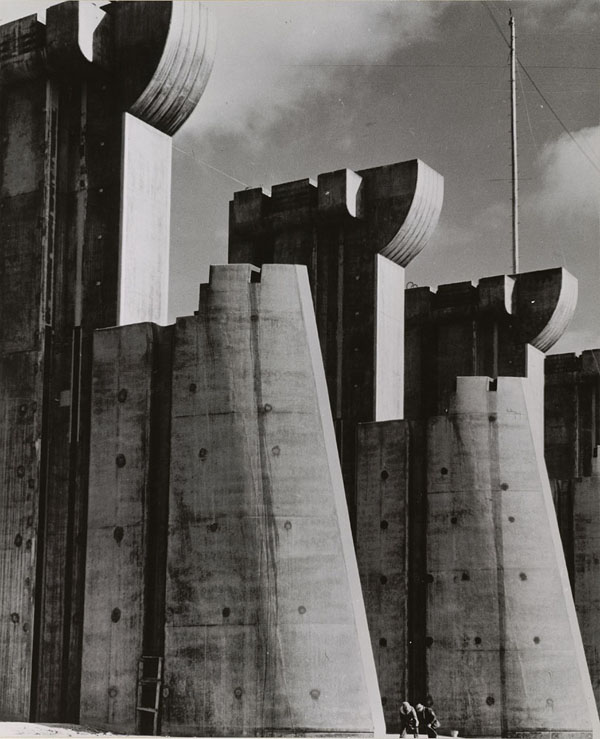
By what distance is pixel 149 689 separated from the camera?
968 inches

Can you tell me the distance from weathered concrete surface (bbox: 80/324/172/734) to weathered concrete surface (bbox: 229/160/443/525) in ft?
29.8

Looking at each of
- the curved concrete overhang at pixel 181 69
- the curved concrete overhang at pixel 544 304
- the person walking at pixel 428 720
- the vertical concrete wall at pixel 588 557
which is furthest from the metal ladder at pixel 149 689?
the curved concrete overhang at pixel 544 304

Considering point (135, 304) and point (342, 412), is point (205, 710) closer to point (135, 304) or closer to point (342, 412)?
point (135, 304)

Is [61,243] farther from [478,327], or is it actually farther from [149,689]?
[478,327]

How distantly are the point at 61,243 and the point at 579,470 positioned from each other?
23.9 m

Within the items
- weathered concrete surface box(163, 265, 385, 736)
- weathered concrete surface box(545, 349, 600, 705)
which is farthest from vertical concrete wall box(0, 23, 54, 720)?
weathered concrete surface box(545, 349, 600, 705)

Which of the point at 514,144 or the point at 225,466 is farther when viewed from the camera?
the point at 514,144

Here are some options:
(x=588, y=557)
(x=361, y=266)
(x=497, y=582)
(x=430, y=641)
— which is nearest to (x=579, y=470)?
(x=588, y=557)

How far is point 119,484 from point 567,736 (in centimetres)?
1143

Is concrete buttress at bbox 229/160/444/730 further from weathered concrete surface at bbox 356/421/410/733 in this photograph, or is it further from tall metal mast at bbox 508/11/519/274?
tall metal mast at bbox 508/11/519/274

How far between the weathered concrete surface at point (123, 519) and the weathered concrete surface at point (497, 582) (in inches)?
342

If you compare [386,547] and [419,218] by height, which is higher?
[419,218]

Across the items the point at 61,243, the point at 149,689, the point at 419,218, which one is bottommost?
the point at 149,689

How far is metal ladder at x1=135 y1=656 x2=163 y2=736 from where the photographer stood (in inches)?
957
